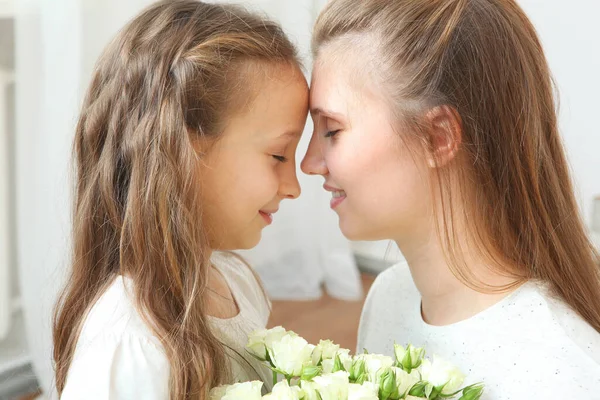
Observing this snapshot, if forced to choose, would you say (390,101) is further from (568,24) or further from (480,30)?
(568,24)

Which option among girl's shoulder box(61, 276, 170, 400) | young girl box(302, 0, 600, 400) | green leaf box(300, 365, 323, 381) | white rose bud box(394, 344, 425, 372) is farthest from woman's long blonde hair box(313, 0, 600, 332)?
girl's shoulder box(61, 276, 170, 400)

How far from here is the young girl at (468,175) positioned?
45.8 inches

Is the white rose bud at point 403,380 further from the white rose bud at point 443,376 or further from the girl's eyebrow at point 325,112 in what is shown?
the girl's eyebrow at point 325,112

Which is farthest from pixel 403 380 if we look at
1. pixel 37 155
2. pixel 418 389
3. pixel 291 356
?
pixel 37 155

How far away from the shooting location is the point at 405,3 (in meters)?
1.20

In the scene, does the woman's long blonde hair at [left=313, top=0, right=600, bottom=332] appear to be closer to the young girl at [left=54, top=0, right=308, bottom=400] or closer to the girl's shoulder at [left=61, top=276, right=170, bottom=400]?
the young girl at [left=54, top=0, right=308, bottom=400]

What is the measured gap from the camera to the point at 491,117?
118 cm

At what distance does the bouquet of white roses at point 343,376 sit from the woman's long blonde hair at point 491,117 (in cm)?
30

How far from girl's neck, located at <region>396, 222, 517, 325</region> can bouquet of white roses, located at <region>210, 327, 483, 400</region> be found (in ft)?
0.80

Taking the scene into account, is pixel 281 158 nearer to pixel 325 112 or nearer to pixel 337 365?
pixel 325 112

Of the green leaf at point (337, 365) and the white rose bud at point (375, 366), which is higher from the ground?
the white rose bud at point (375, 366)

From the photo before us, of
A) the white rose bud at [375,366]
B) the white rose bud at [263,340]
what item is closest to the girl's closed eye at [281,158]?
the white rose bud at [263,340]

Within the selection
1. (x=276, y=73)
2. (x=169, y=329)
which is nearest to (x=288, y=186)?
(x=276, y=73)

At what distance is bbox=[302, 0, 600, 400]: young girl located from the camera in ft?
3.81
